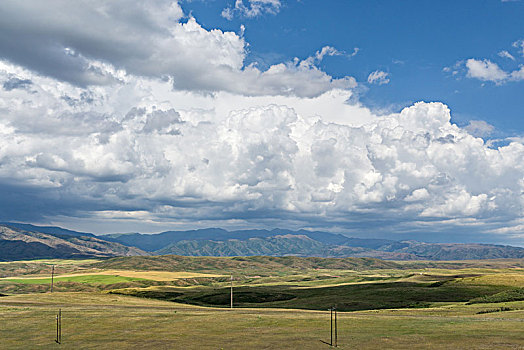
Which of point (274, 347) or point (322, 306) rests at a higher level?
point (274, 347)

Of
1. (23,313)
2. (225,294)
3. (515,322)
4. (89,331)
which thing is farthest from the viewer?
(225,294)

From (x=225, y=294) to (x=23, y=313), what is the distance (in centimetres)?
9996

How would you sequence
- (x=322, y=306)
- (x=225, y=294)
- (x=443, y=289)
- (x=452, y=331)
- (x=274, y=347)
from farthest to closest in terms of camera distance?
1. (x=225, y=294)
2. (x=443, y=289)
3. (x=322, y=306)
4. (x=452, y=331)
5. (x=274, y=347)

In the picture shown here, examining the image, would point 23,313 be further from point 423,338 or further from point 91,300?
point 423,338

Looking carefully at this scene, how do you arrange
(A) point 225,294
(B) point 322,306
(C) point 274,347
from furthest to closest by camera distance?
(A) point 225,294 < (B) point 322,306 < (C) point 274,347

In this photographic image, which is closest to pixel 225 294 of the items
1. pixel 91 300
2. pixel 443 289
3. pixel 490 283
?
pixel 91 300

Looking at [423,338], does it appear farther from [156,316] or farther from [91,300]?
[91,300]

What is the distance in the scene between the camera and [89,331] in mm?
63156

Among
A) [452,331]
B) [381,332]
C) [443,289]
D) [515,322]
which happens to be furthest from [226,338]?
[443,289]

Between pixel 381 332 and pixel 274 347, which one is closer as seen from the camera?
pixel 274 347

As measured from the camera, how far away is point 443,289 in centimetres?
15388

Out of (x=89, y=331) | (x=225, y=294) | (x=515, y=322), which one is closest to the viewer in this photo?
(x=515, y=322)

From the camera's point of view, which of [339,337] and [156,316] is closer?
[339,337]

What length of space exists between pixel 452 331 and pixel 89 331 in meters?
44.5
